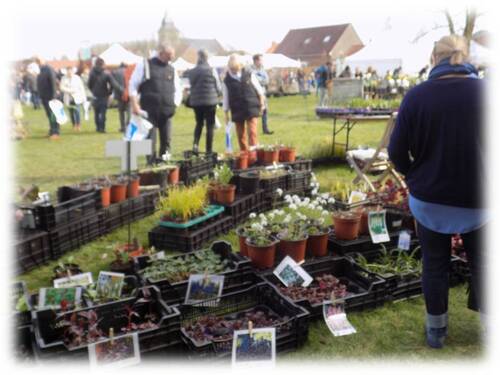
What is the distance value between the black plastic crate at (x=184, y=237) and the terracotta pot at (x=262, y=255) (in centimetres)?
86

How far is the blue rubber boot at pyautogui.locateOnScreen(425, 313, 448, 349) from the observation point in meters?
2.88

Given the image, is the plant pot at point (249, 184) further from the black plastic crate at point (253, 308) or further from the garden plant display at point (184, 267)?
the black plastic crate at point (253, 308)

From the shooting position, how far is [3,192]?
134 inches

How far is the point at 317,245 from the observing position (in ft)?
12.9

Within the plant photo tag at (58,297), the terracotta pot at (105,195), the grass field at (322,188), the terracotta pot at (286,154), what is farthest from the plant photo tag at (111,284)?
the terracotta pot at (286,154)

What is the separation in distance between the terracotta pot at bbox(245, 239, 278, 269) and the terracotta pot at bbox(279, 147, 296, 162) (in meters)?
3.25

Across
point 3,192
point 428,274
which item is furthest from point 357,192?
point 3,192

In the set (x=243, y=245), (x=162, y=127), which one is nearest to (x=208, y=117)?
(x=162, y=127)

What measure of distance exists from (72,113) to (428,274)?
11.6 meters

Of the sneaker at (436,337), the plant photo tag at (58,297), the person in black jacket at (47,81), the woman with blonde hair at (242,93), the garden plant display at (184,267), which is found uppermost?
the person in black jacket at (47,81)

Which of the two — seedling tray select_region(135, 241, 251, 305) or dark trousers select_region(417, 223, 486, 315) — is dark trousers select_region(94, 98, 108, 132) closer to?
seedling tray select_region(135, 241, 251, 305)

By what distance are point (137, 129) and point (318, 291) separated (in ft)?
9.22

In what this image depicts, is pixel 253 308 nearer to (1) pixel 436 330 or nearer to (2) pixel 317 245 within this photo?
(2) pixel 317 245

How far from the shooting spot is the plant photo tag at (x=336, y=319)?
10.1 ft
